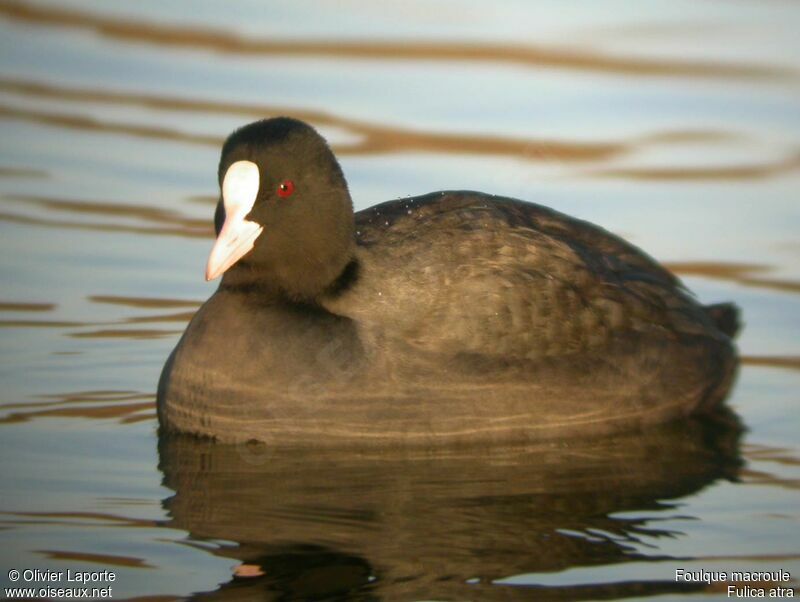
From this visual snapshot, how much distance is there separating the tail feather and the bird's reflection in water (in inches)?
29.3

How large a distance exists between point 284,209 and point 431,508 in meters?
1.30

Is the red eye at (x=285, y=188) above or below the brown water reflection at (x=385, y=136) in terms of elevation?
below

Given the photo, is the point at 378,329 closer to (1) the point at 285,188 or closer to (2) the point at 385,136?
(1) the point at 285,188

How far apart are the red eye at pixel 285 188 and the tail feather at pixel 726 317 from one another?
6.63ft

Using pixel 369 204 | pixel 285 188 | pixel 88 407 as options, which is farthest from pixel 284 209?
pixel 369 204

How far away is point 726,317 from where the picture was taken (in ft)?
25.5

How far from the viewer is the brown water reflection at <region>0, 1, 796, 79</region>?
12331mm

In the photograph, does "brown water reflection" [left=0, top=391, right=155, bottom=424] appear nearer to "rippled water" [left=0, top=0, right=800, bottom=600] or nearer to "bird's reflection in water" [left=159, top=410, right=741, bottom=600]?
"rippled water" [left=0, top=0, right=800, bottom=600]

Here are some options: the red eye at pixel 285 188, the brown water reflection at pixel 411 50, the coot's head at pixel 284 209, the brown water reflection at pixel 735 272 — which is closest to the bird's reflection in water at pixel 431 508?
the coot's head at pixel 284 209

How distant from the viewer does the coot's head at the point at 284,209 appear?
655cm

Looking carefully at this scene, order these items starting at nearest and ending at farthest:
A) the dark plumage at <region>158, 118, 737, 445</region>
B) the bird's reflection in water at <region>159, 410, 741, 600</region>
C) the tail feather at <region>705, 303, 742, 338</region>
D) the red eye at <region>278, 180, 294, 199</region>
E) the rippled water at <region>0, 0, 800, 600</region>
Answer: the bird's reflection in water at <region>159, 410, 741, 600</region> < the rippled water at <region>0, 0, 800, 600</region> < the dark plumage at <region>158, 118, 737, 445</region> < the red eye at <region>278, 180, 294, 199</region> < the tail feather at <region>705, 303, 742, 338</region>

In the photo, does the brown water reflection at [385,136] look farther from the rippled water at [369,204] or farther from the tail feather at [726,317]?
the tail feather at [726,317]

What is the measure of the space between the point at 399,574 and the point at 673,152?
5956 millimetres

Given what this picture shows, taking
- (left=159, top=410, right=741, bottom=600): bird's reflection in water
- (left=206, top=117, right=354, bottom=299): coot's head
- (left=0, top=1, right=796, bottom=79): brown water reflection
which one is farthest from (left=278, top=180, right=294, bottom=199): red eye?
(left=0, top=1, right=796, bottom=79): brown water reflection
